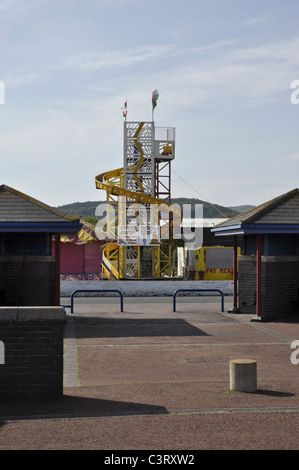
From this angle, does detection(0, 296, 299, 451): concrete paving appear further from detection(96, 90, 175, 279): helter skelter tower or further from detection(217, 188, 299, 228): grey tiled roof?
detection(96, 90, 175, 279): helter skelter tower

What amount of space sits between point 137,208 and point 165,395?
45520mm

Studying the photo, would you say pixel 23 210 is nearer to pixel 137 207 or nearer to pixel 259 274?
pixel 259 274

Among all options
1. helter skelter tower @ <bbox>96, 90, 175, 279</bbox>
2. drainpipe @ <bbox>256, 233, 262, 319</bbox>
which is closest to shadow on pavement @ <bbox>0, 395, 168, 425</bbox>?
drainpipe @ <bbox>256, 233, 262, 319</bbox>

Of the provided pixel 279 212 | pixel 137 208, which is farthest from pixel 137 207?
pixel 279 212

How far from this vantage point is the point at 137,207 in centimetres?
5531

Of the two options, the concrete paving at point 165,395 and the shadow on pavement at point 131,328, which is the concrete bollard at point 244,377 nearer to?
the concrete paving at point 165,395

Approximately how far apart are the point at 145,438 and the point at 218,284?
22852mm

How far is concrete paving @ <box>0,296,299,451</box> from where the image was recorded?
773 cm

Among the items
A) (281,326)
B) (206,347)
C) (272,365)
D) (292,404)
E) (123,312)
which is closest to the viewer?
(292,404)

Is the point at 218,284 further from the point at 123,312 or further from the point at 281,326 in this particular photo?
the point at 281,326

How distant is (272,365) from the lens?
12.7 metres

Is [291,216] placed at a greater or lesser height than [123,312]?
greater
